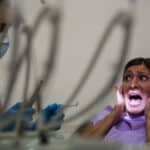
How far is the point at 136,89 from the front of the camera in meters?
0.85

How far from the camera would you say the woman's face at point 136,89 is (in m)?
0.85

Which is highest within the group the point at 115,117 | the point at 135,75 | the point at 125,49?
the point at 125,49

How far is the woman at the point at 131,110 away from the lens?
32.9 inches

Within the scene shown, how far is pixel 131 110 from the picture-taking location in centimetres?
86

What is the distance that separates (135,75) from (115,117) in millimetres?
114

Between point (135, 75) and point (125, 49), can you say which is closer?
point (125, 49)

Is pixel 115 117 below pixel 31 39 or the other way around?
below

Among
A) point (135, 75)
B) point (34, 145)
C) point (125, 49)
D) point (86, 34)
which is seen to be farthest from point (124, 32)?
point (86, 34)

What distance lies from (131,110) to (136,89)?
5 centimetres

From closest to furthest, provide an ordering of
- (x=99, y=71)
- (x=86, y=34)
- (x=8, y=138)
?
1. (x=8, y=138)
2. (x=99, y=71)
3. (x=86, y=34)

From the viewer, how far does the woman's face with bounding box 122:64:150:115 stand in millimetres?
846

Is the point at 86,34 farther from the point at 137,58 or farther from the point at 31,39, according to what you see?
the point at 31,39

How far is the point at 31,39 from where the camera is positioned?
0.94ft

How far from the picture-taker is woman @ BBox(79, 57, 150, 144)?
84cm
